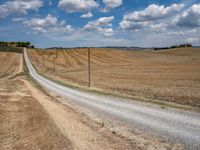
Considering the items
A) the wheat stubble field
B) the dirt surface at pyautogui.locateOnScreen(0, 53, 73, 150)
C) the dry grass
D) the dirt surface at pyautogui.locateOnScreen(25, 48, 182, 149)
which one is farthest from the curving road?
the dry grass

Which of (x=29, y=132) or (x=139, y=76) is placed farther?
(x=139, y=76)

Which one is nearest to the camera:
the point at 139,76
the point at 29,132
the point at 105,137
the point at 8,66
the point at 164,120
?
the point at 105,137

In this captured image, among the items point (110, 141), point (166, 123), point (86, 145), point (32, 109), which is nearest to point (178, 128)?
point (166, 123)

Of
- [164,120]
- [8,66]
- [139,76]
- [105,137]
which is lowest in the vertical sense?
[8,66]

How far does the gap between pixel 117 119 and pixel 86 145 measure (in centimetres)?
571

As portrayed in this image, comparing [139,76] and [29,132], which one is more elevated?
[29,132]

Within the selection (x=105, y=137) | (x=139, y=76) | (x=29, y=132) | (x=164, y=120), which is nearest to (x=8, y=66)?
(x=139, y=76)

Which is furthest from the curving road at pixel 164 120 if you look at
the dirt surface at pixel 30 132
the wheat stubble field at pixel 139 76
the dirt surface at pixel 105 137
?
the wheat stubble field at pixel 139 76

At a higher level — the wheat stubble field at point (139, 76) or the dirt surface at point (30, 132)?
the dirt surface at point (30, 132)

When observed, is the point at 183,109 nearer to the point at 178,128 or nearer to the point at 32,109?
the point at 178,128

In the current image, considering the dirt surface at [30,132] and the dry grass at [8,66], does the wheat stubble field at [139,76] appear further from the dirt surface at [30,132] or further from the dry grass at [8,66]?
the dirt surface at [30,132]

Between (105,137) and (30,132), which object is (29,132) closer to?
(30,132)

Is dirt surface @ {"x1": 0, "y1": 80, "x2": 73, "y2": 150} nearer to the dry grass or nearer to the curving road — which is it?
the curving road

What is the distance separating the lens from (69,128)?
1384cm
